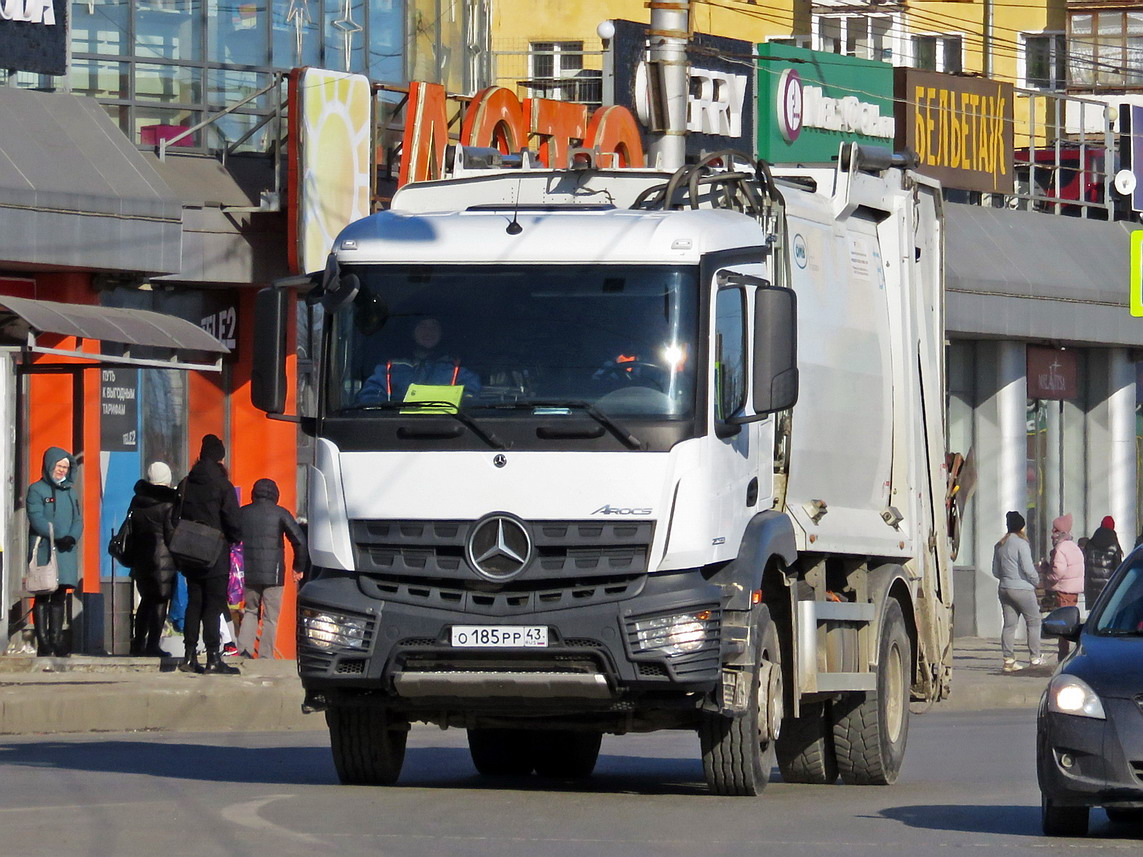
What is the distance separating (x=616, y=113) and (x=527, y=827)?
17609 millimetres

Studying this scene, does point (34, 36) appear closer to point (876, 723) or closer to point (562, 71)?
point (876, 723)

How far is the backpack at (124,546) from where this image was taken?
2020 centimetres

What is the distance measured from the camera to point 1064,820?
1023 cm

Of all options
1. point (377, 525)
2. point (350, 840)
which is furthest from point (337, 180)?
point (350, 840)

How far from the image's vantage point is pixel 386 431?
434 inches

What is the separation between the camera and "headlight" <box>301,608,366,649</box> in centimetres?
1097

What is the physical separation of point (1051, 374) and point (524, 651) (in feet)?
77.8

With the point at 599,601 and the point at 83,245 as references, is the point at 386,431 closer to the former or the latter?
the point at 599,601

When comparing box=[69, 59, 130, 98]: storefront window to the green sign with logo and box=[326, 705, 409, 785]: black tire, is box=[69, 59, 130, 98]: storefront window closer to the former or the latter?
the green sign with logo

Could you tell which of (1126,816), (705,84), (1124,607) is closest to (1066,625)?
(1124,607)

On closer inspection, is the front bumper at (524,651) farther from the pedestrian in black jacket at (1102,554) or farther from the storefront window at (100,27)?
the pedestrian in black jacket at (1102,554)

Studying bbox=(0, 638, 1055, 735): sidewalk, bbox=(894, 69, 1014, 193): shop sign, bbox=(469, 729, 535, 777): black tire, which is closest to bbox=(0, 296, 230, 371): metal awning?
bbox=(0, 638, 1055, 735): sidewalk

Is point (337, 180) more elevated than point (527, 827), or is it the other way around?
point (337, 180)

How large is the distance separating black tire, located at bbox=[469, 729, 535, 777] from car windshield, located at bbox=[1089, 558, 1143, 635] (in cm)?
368
